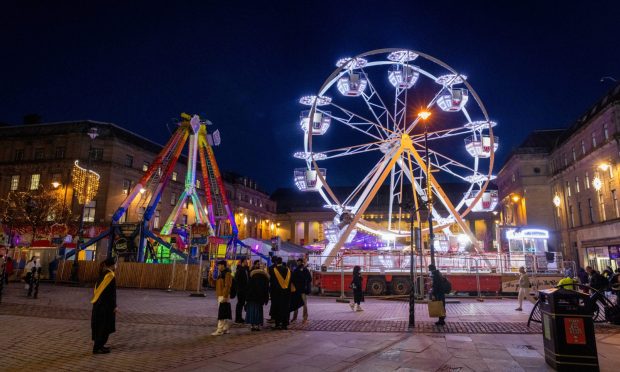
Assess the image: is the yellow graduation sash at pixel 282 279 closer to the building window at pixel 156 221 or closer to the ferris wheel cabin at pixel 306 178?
the ferris wheel cabin at pixel 306 178

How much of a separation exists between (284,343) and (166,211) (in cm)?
5359

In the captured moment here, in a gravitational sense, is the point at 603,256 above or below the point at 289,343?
above

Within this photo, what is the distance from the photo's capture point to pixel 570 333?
302 inches

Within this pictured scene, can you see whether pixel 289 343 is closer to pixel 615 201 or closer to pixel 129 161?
pixel 615 201

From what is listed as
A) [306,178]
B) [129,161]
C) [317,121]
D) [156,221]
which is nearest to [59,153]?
[129,161]

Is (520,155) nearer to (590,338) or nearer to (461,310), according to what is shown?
(461,310)

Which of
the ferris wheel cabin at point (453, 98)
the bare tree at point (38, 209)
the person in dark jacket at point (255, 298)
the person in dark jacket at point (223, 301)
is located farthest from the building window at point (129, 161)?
the person in dark jacket at point (255, 298)

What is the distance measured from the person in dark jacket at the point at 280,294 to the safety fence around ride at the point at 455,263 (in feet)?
38.5

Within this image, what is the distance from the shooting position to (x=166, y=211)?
59.7 meters

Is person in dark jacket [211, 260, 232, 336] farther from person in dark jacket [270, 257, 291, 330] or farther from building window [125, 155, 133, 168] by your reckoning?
building window [125, 155, 133, 168]

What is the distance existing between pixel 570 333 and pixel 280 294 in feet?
24.6

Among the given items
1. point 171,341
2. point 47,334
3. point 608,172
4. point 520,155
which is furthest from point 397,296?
point 520,155

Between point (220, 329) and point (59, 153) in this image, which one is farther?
point (59, 153)

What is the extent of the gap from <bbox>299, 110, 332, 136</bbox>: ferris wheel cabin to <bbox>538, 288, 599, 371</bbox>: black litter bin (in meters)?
22.2
